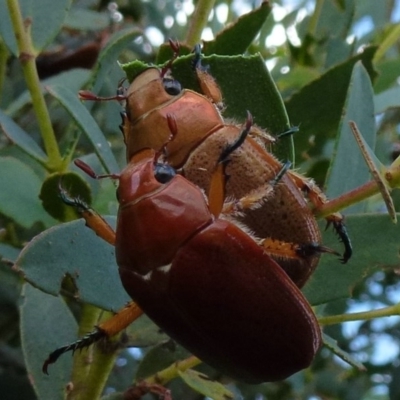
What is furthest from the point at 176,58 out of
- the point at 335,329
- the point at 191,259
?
the point at 335,329

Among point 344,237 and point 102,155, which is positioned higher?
point 102,155

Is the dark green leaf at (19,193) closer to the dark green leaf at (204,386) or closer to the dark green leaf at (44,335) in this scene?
the dark green leaf at (44,335)

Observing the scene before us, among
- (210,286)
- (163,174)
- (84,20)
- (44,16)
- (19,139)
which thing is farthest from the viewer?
(84,20)

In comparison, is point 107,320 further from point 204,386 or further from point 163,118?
point 163,118

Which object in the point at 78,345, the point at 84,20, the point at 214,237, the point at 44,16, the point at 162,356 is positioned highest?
the point at 44,16

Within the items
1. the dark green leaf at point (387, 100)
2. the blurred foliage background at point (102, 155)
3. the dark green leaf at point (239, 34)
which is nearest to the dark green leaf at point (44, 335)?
the blurred foliage background at point (102, 155)

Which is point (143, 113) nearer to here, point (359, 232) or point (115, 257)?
point (115, 257)

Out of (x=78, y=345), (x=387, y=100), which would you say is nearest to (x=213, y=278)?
(x=78, y=345)

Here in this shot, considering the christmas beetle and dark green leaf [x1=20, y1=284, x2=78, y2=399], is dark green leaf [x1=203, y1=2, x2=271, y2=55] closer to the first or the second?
the christmas beetle
